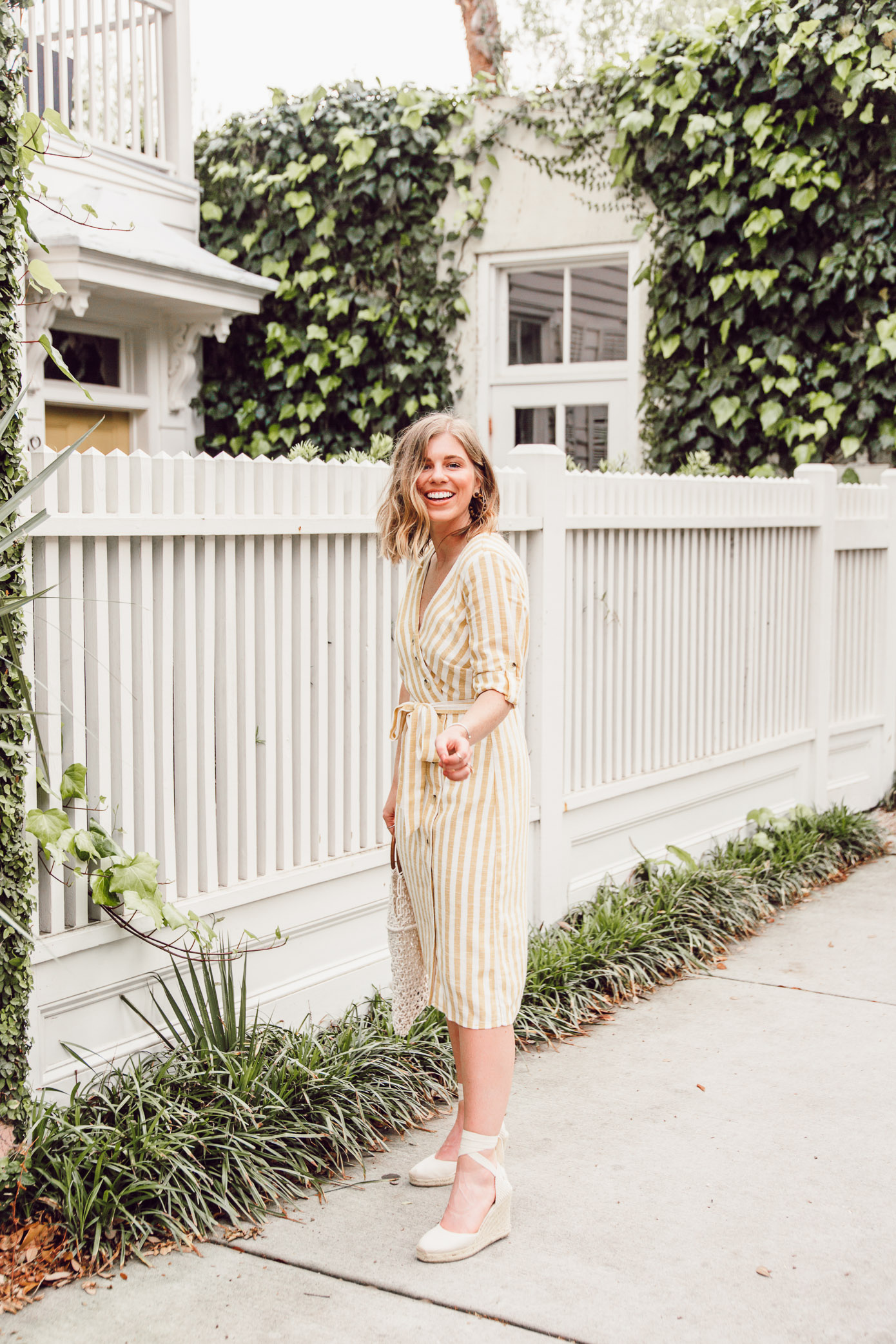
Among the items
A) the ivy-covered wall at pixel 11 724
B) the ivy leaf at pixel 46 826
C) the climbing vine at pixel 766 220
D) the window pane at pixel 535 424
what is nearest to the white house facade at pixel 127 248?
the window pane at pixel 535 424

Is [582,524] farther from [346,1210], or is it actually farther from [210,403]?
[210,403]

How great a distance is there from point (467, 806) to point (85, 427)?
22.3 feet

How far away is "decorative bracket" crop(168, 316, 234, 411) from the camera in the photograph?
9133mm

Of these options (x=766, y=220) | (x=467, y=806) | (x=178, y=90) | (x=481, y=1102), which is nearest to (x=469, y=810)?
(x=467, y=806)

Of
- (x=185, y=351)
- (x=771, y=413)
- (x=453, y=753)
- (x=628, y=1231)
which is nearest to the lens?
(x=453, y=753)

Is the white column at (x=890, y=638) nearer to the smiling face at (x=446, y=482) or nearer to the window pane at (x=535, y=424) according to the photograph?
the window pane at (x=535, y=424)

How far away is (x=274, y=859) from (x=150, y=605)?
90 centimetres

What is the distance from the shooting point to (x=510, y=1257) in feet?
9.48

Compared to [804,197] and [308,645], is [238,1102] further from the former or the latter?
[804,197]

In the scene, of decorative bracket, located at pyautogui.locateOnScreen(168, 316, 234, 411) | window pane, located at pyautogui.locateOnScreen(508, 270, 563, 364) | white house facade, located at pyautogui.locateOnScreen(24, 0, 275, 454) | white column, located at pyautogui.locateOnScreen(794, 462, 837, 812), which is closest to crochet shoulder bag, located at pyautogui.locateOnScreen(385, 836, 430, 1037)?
white column, located at pyautogui.locateOnScreen(794, 462, 837, 812)

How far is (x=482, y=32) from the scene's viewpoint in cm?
1444

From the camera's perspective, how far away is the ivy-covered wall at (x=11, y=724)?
2934 millimetres

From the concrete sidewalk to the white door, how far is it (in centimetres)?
571

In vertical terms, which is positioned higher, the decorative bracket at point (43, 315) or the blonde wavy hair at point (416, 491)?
the decorative bracket at point (43, 315)
